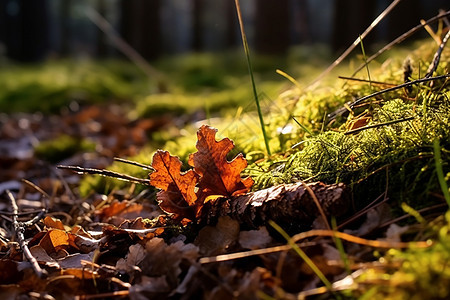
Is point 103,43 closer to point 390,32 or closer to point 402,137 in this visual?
point 390,32

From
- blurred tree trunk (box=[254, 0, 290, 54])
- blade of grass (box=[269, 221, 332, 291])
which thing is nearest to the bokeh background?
blurred tree trunk (box=[254, 0, 290, 54])

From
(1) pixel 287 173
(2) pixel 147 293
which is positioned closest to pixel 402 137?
(1) pixel 287 173

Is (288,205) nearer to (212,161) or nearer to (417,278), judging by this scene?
(212,161)

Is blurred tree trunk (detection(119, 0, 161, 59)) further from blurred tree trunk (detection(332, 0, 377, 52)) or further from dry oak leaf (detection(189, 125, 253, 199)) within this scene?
dry oak leaf (detection(189, 125, 253, 199))

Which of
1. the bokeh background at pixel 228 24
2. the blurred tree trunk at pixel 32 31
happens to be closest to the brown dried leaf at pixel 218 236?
the bokeh background at pixel 228 24

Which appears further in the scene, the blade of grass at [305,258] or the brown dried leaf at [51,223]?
the brown dried leaf at [51,223]

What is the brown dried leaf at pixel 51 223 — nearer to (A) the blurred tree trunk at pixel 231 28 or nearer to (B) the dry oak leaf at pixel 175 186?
(B) the dry oak leaf at pixel 175 186
